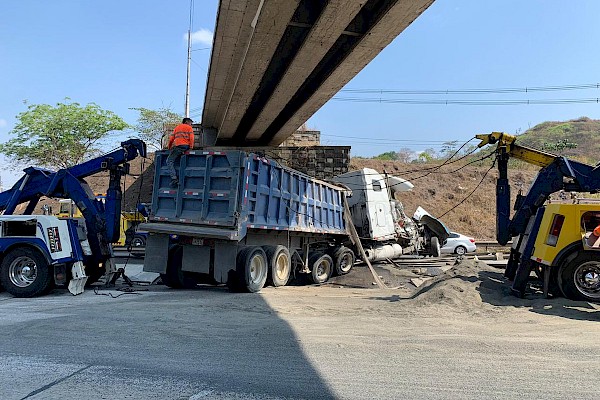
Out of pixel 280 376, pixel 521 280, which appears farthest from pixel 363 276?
pixel 280 376

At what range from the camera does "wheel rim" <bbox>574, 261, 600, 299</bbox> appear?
8203 millimetres

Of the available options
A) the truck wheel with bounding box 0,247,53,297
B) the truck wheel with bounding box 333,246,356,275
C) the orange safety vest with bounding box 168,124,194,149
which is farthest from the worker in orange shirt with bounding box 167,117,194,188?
the truck wheel with bounding box 333,246,356,275

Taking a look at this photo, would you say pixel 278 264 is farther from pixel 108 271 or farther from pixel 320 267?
pixel 108 271

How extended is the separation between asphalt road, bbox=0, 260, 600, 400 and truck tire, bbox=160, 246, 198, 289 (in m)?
2.55

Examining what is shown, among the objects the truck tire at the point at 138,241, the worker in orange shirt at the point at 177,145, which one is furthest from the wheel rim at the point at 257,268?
the truck tire at the point at 138,241

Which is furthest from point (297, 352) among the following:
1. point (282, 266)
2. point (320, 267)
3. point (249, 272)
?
point (320, 267)

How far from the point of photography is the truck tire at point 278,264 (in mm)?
11047

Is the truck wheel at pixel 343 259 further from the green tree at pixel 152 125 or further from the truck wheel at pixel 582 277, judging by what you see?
the green tree at pixel 152 125

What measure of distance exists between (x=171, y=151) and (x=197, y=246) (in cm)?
212

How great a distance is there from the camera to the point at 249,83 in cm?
1502

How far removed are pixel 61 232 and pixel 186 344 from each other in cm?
570

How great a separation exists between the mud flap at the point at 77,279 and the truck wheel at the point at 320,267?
19.7 feet

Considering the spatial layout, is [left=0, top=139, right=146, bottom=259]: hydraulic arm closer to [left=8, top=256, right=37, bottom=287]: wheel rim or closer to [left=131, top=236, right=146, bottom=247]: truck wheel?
[left=8, top=256, right=37, bottom=287]: wheel rim

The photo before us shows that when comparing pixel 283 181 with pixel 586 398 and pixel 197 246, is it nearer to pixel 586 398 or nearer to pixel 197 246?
pixel 197 246
